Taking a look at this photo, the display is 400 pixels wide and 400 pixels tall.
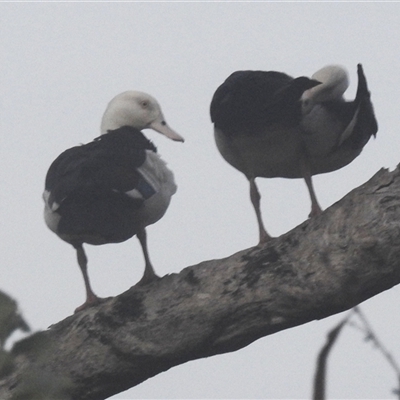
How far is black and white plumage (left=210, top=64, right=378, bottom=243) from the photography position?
4500mm

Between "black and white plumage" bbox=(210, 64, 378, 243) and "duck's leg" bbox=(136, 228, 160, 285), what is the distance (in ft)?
2.31

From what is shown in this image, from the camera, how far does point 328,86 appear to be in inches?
202

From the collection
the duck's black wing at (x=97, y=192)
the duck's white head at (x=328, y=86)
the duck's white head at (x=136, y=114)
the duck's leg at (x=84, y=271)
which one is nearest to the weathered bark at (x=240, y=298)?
the duck's black wing at (x=97, y=192)

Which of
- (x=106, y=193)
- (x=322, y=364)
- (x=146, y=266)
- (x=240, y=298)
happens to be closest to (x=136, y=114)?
(x=146, y=266)

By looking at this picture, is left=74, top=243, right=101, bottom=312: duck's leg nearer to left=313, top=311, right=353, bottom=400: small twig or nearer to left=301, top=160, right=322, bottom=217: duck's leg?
left=301, top=160, right=322, bottom=217: duck's leg

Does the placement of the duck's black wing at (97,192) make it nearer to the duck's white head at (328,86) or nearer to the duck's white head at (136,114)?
the duck's white head at (328,86)

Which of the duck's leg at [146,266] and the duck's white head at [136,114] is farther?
the duck's white head at [136,114]

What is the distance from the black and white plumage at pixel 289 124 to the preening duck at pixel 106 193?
525 mm

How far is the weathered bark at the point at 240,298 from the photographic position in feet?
10.4

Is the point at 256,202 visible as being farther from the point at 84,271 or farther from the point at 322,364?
the point at 322,364

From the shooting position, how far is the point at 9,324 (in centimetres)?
78

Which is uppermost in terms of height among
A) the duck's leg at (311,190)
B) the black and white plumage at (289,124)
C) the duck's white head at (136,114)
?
the duck's white head at (136,114)

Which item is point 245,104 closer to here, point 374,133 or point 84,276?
point 374,133

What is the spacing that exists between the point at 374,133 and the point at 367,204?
2100mm
